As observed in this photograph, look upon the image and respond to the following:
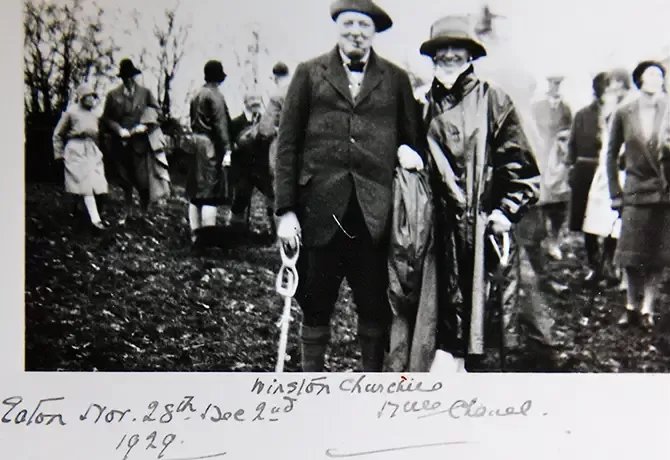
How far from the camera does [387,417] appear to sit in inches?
57.2

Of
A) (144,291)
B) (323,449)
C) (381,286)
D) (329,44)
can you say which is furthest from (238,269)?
(329,44)

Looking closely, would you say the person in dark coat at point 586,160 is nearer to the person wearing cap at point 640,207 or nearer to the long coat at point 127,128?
the person wearing cap at point 640,207

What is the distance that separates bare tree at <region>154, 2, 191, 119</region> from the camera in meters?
1.46

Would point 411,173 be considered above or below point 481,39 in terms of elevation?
below

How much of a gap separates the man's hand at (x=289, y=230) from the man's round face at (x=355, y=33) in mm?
407

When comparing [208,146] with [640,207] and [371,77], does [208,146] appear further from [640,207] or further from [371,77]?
[640,207]

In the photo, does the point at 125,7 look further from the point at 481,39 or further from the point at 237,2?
the point at 481,39

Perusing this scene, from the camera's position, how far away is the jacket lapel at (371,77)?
1473mm

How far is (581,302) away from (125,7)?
1299mm

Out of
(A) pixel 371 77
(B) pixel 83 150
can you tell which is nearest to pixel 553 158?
(A) pixel 371 77

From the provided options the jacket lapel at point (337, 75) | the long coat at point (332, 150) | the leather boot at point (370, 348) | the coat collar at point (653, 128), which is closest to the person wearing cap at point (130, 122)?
the long coat at point (332, 150)

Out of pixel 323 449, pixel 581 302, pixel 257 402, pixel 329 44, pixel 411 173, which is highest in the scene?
pixel 329 44

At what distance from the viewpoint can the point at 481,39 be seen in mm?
1514

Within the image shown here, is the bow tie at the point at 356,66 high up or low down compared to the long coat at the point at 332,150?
up
